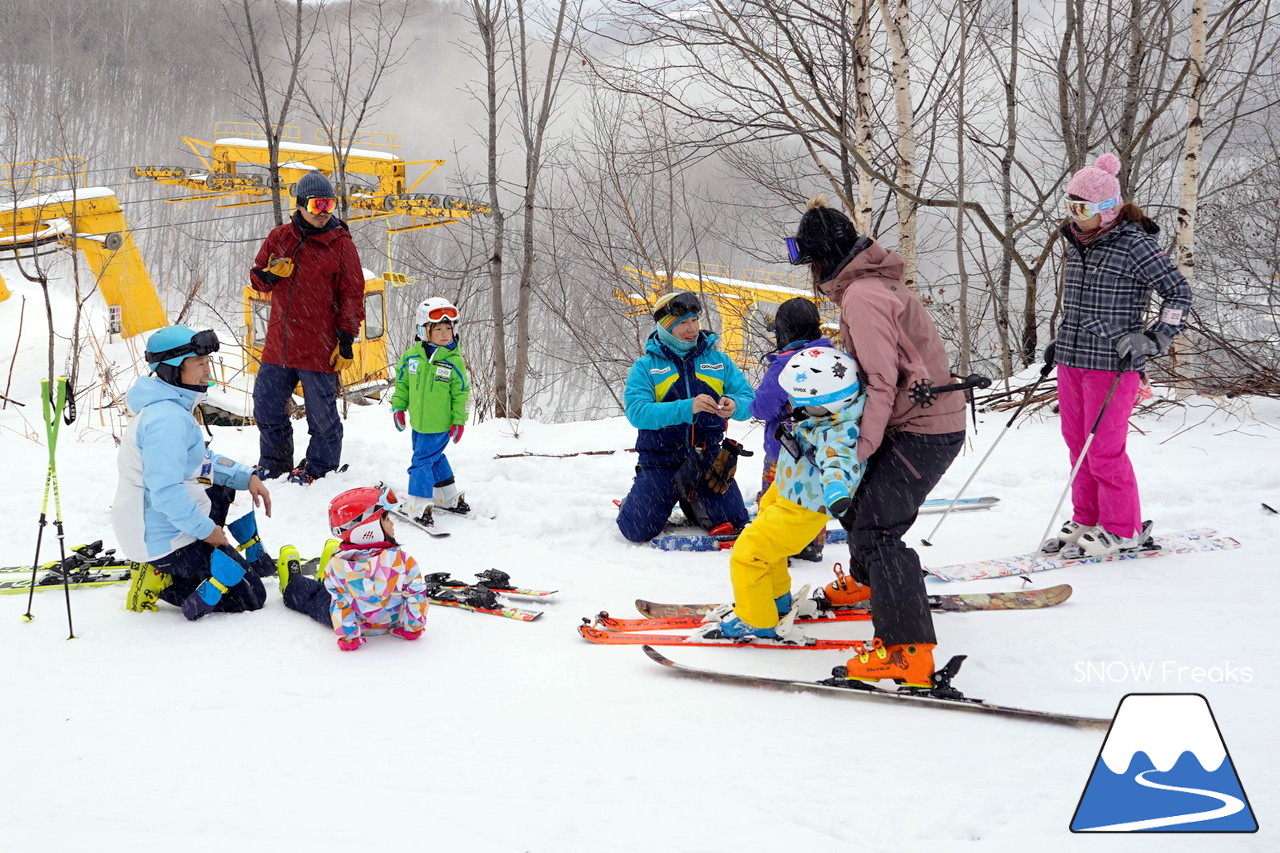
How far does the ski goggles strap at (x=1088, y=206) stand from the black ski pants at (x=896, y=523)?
1672 millimetres

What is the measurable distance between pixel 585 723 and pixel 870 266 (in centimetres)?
189

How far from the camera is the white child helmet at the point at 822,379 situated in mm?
2928

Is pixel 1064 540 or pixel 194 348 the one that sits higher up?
pixel 194 348

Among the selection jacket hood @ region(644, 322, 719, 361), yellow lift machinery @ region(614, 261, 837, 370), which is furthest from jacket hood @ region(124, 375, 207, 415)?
yellow lift machinery @ region(614, 261, 837, 370)

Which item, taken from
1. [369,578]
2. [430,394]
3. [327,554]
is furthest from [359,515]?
[430,394]

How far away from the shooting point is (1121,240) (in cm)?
411

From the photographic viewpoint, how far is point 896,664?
2852mm

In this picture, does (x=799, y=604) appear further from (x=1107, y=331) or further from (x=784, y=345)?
(x=1107, y=331)

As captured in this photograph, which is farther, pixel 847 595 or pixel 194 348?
pixel 847 595

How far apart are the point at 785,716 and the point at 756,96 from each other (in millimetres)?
6788

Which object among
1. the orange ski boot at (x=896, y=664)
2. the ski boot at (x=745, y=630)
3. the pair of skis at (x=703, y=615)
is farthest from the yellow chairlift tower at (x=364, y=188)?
the orange ski boot at (x=896, y=664)

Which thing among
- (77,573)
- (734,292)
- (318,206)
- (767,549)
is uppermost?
(318,206)

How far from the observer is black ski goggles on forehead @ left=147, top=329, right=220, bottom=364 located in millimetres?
3557

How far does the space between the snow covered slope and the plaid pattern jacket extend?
111 centimetres
